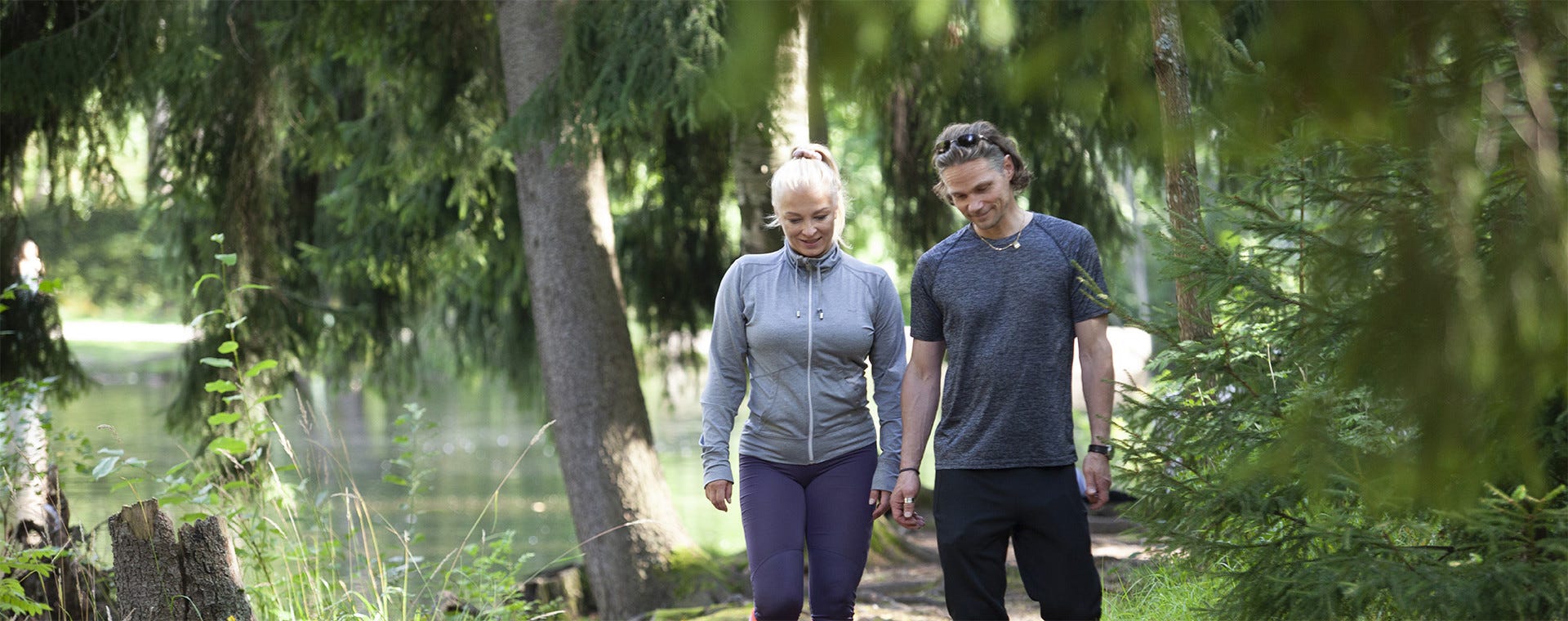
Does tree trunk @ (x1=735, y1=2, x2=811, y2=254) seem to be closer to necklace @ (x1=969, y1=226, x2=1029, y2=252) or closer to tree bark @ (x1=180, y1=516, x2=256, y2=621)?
necklace @ (x1=969, y1=226, x2=1029, y2=252)

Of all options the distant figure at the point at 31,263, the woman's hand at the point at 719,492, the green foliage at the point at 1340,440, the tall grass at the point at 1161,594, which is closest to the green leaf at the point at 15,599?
the woman's hand at the point at 719,492

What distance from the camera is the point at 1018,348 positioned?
3.03m

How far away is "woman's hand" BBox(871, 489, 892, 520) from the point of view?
10.8 feet

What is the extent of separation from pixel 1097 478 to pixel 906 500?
1.52ft

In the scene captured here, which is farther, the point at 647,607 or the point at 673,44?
the point at 647,607

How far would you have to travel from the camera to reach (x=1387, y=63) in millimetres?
1720

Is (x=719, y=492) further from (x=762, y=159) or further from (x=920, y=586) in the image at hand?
(x=920, y=586)

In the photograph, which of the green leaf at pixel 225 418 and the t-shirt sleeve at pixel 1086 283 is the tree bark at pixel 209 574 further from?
the t-shirt sleeve at pixel 1086 283

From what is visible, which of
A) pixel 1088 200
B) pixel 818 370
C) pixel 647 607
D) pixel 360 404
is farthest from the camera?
pixel 360 404

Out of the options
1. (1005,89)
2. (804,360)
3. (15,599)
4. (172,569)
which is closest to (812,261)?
(804,360)

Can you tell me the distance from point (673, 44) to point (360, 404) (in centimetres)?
2419

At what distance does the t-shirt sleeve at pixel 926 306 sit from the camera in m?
3.21

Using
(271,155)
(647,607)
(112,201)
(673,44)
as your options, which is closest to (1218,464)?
(673,44)

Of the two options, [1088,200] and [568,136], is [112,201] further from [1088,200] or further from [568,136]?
[1088,200]
